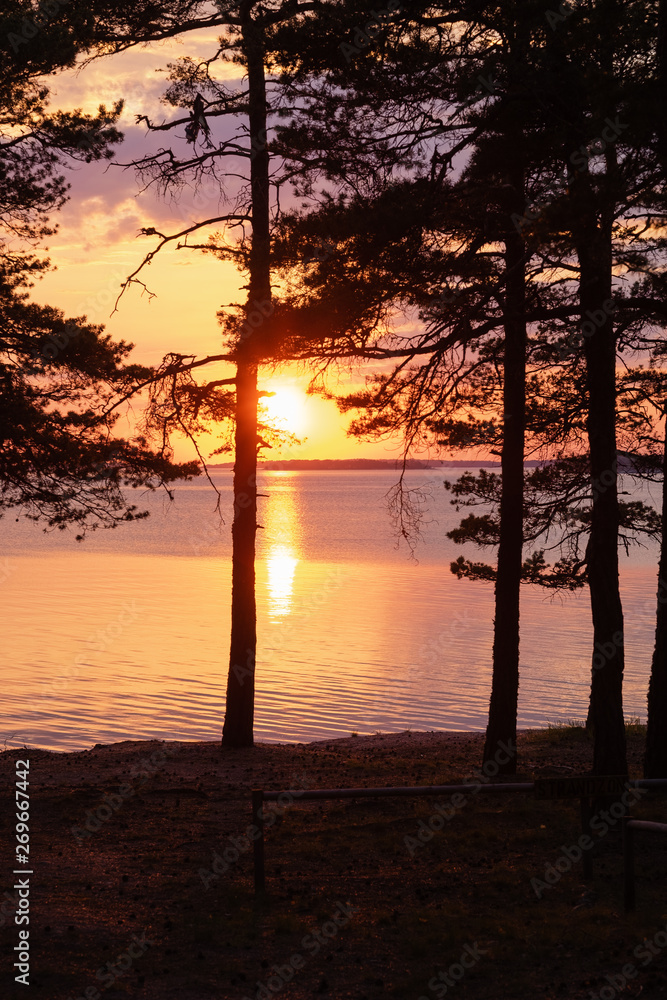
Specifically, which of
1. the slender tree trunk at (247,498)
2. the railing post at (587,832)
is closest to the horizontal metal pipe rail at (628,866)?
the railing post at (587,832)

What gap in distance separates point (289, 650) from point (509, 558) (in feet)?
65.8

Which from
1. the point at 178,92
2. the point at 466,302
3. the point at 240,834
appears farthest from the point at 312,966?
the point at 178,92

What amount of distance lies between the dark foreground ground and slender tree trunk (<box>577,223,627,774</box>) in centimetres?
101

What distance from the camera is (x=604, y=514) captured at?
393 inches

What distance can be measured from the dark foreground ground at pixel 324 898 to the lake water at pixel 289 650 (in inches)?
201

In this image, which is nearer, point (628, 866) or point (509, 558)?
point (628, 866)

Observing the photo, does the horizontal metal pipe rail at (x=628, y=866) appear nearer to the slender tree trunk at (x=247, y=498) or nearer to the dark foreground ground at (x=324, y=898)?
the dark foreground ground at (x=324, y=898)

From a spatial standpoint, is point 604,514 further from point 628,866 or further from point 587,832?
point 628,866

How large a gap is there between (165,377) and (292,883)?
Answer: 8924 millimetres

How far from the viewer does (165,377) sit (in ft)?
49.7

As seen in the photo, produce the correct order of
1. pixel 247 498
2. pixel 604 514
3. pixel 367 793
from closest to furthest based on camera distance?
pixel 367 793, pixel 604 514, pixel 247 498

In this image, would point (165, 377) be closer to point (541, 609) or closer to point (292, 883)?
point (292, 883)

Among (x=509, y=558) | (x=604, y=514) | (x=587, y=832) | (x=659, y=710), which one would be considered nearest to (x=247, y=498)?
(x=509, y=558)

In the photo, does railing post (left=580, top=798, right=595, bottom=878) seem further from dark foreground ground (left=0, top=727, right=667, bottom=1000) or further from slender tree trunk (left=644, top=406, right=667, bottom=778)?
slender tree trunk (left=644, top=406, right=667, bottom=778)
